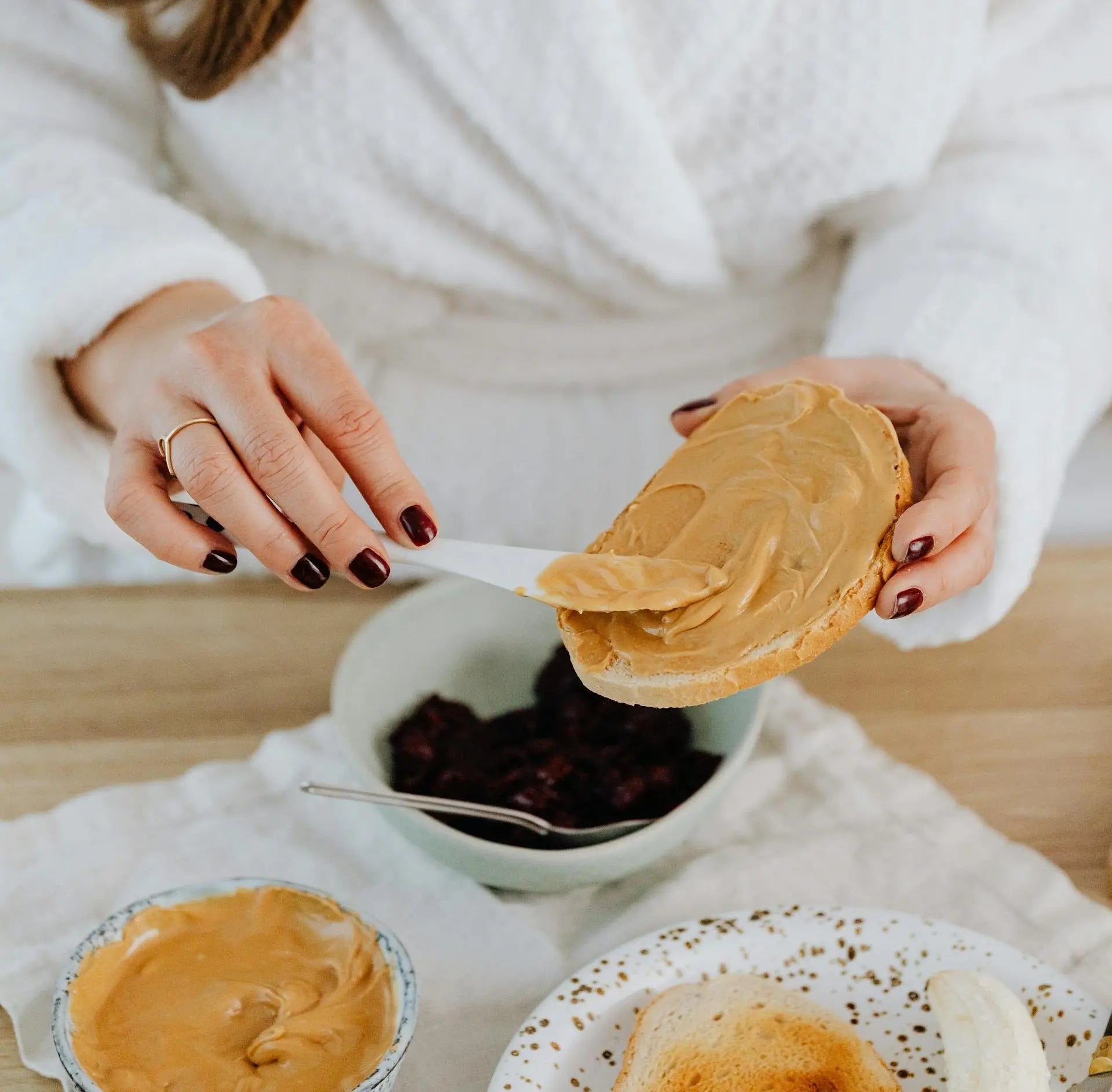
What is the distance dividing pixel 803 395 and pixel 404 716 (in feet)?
1.39

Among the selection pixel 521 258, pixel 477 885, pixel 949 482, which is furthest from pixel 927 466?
pixel 521 258

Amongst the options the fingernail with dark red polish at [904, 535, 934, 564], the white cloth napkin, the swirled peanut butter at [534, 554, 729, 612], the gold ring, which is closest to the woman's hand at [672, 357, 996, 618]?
the fingernail with dark red polish at [904, 535, 934, 564]

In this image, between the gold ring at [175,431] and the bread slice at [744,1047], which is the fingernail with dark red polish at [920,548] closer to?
the bread slice at [744,1047]

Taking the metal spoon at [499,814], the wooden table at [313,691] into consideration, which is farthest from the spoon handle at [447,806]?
the wooden table at [313,691]

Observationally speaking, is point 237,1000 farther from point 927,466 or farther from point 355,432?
point 927,466

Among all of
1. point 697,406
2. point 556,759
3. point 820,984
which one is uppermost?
point 697,406

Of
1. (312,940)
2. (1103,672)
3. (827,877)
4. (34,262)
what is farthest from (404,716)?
(1103,672)

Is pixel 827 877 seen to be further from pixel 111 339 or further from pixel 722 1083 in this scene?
pixel 111 339

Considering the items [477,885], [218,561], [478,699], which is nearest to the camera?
[218,561]

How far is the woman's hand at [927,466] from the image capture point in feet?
2.25

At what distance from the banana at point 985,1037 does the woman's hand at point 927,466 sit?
0.76 feet

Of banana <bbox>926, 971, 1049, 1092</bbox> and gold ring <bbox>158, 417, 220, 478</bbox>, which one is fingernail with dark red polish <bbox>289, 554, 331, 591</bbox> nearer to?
gold ring <bbox>158, 417, 220, 478</bbox>

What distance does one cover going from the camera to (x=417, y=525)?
2.33ft

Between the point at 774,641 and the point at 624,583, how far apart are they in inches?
3.8
